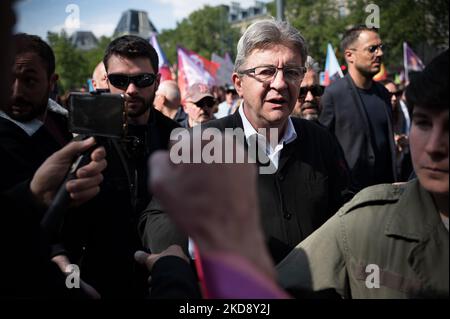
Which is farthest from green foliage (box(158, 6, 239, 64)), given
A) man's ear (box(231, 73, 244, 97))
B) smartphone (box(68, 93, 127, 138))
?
smartphone (box(68, 93, 127, 138))

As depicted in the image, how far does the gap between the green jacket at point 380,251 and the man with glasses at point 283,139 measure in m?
0.61

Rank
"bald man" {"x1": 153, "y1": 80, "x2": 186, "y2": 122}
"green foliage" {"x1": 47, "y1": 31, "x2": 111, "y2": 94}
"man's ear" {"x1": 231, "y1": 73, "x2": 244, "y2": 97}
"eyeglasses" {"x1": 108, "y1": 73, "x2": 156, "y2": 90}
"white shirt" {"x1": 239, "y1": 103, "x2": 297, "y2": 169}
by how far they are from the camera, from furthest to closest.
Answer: "bald man" {"x1": 153, "y1": 80, "x2": 186, "y2": 122} < "man's ear" {"x1": 231, "y1": 73, "x2": 244, "y2": 97} < "white shirt" {"x1": 239, "y1": 103, "x2": 297, "y2": 169} < "eyeglasses" {"x1": 108, "y1": 73, "x2": 156, "y2": 90} < "green foliage" {"x1": 47, "y1": 31, "x2": 111, "y2": 94}

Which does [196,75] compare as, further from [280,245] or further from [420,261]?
[420,261]

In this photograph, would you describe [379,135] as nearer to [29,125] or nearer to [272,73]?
[272,73]

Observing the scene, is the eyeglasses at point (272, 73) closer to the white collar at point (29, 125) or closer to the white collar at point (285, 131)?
the white collar at point (285, 131)

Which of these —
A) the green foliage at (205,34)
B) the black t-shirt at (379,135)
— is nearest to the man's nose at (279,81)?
the black t-shirt at (379,135)

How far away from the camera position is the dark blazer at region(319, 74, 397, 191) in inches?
196

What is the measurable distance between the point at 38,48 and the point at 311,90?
381 cm

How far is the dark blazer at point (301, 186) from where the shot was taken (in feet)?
7.62

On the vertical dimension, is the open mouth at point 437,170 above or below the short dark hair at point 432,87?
below

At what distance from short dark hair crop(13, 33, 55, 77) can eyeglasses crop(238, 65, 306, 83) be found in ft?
4.12

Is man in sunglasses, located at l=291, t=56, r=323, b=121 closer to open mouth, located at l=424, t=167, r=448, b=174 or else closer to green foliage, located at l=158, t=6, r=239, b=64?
open mouth, located at l=424, t=167, r=448, b=174

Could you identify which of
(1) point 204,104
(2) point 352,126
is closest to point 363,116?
(2) point 352,126
